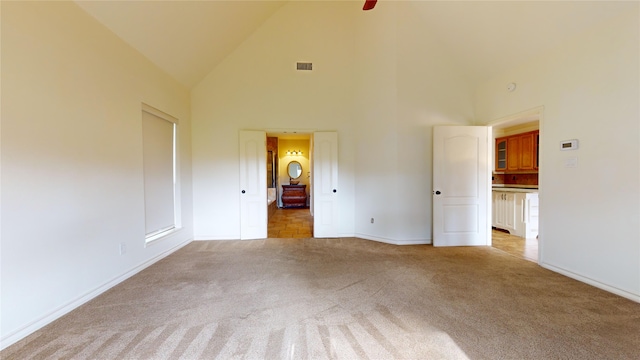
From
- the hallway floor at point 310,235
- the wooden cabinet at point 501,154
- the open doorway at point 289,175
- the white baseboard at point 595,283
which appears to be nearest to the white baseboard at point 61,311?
the hallway floor at point 310,235

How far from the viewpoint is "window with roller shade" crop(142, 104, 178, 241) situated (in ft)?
11.1

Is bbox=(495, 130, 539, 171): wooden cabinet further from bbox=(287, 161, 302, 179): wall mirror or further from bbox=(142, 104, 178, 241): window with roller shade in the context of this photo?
bbox=(142, 104, 178, 241): window with roller shade

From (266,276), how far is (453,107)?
3.99 m

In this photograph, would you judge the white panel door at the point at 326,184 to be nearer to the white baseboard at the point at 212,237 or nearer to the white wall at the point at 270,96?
A: the white wall at the point at 270,96

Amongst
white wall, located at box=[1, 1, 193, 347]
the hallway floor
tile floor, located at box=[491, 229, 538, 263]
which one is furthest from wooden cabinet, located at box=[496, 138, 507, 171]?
white wall, located at box=[1, 1, 193, 347]

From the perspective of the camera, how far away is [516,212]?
4672 millimetres

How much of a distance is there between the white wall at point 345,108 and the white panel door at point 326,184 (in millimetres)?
154

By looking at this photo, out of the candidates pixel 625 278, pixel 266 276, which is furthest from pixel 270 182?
pixel 625 278

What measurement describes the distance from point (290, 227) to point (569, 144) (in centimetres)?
479

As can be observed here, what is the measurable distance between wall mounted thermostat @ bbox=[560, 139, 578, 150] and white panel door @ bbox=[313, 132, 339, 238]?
3123 mm

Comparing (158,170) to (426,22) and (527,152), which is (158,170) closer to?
(426,22)

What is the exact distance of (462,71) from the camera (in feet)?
13.6

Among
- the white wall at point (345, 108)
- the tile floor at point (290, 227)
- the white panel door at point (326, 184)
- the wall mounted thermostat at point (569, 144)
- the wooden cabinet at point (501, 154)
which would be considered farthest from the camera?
the wooden cabinet at point (501, 154)

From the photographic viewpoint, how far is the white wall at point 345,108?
4133 millimetres
